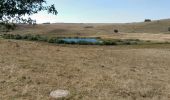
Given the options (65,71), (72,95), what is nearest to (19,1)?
(72,95)

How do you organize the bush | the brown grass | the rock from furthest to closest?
the brown grass < the rock < the bush

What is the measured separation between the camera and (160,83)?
2272cm

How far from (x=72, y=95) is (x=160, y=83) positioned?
23.0ft

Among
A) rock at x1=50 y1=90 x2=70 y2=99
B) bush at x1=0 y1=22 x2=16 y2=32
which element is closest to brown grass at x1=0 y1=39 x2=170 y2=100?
rock at x1=50 y1=90 x2=70 y2=99

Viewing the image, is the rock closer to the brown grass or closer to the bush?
the brown grass

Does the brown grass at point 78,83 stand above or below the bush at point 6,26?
below

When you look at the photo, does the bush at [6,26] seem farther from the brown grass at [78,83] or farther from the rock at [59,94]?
the rock at [59,94]

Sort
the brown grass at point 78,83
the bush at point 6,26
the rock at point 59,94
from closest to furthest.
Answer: the bush at point 6,26 < the rock at point 59,94 < the brown grass at point 78,83

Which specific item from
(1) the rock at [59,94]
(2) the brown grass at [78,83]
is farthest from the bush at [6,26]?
(1) the rock at [59,94]

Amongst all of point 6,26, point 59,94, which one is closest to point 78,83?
point 59,94

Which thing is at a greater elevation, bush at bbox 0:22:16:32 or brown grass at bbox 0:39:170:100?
bush at bbox 0:22:16:32

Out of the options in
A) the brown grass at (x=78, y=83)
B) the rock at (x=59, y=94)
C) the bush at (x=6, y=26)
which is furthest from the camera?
the brown grass at (x=78, y=83)

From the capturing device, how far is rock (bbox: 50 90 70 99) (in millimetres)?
17891

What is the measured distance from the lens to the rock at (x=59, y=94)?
17891 mm
